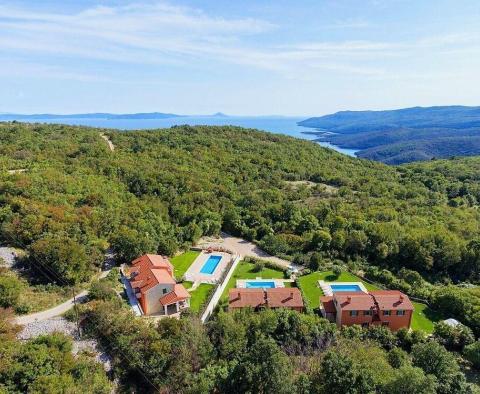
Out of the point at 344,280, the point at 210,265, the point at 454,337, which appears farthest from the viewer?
the point at 210,265

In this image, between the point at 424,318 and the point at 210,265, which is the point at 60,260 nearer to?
the point at 210,265

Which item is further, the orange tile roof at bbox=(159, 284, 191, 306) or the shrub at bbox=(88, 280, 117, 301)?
the orange tile roof at bbox=(159, 284, 191, 306)

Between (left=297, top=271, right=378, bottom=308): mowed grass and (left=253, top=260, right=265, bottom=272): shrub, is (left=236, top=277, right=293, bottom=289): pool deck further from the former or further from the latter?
(left=253, top=260, right=265, bottom=272): shrub

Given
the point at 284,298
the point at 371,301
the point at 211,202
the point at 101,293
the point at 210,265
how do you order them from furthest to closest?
the point at 211,202 < the point at 210,265 < the point at 284,298 < the point at 371,301 < the point at 101,293

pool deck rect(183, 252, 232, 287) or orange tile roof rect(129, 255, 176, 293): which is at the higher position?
orange tile roof rect(129, 255, 176, 293)

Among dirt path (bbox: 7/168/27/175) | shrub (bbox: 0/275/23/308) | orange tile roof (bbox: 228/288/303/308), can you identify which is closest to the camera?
shrub (bbox: 0/275/23/308)

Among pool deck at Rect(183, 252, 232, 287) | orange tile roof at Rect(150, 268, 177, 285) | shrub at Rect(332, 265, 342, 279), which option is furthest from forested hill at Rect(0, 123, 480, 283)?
orange tile roof at Rect(150, 268, 177, 285)

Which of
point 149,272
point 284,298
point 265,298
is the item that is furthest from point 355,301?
point 149,272
